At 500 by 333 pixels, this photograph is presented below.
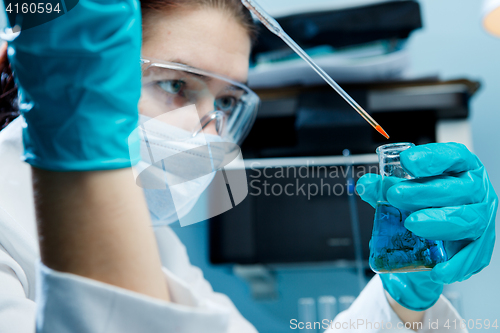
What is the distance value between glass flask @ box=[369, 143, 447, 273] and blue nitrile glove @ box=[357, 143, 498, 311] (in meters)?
0.03

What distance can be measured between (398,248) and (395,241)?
0.04 ft

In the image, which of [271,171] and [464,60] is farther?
[464,60]

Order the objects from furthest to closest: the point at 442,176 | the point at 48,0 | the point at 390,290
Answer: the point at 390,290 < the point at 442,176 < the point at 48,0

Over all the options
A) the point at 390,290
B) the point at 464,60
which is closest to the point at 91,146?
the point at 390,290

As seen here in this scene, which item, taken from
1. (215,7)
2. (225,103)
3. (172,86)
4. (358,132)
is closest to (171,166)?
(172,86)

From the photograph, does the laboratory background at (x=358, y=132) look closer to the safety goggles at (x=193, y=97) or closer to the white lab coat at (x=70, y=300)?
the safety goggles at (x=193, y=97)

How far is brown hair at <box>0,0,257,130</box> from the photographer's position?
2.63 feet

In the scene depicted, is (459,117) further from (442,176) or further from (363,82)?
(442,176)

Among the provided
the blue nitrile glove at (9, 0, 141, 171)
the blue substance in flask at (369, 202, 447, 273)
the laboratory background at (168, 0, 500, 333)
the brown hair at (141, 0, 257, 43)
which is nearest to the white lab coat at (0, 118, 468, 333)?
the blue nitrile glove at (9, 0, 141, 171)

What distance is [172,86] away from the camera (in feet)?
2.66

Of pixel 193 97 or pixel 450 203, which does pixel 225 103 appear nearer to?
pixel 193 97

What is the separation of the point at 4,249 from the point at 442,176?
792 mm

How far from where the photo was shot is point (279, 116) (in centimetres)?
A: 135

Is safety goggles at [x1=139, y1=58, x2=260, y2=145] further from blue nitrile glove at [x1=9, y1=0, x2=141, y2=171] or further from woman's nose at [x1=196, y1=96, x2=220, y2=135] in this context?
blue nitrile glove at [x1=9, y1=0, x2=141, y2=171]
